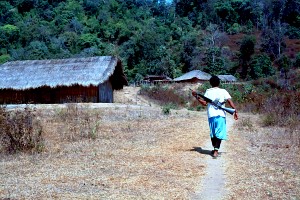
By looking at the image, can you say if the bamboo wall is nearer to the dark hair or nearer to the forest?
the dark hair

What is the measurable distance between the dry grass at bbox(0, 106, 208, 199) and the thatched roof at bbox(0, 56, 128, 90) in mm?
Result: 13171

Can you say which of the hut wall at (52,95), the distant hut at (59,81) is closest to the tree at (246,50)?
the distant hut at (59,81)

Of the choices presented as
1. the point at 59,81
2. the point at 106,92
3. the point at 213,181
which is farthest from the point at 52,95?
the point at 213,181

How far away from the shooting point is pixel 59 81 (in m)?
22.6

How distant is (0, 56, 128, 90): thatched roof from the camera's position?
22344mm

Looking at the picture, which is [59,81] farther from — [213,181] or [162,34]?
[162,34]

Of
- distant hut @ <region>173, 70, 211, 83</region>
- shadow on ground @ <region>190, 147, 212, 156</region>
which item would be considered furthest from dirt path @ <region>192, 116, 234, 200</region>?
distant hut @ <region>173, 70, 211, 83</region>

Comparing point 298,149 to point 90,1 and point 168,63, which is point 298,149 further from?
point 90,1

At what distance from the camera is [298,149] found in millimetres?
7363

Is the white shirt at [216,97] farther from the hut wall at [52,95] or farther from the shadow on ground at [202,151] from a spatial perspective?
the hut wall at [52,95]

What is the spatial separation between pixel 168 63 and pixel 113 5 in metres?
33.2

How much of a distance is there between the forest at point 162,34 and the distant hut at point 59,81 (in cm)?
2160

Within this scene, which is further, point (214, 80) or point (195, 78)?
point (195, 78)

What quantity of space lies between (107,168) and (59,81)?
17455mm
